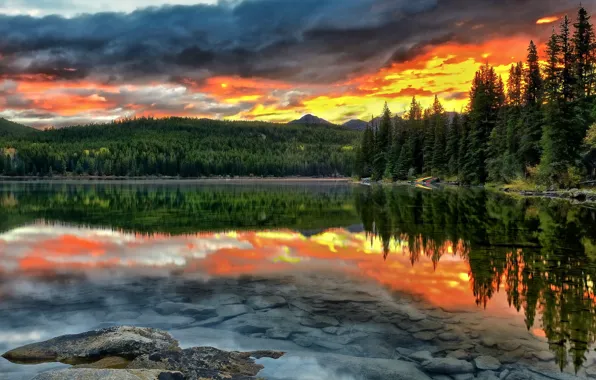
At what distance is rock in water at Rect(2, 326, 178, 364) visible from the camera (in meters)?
7.71

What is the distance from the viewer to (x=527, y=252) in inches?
658

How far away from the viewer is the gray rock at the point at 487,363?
7.36 meters

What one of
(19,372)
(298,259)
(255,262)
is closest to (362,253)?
(298,259)

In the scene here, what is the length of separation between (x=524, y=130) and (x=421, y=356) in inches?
2189

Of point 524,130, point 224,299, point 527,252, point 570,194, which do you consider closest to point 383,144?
point 524,130

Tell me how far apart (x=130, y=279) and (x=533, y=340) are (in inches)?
419


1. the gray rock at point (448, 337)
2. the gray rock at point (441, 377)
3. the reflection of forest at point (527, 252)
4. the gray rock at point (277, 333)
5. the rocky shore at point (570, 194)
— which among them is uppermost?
the rocky shore at point (570, 194)

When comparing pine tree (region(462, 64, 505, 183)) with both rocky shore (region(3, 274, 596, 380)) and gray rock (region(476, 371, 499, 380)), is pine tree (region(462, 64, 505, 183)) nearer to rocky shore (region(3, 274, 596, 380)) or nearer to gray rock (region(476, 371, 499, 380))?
rocky shore (region(3, 274, 596, 380))

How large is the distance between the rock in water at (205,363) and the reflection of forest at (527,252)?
5007 millimetres

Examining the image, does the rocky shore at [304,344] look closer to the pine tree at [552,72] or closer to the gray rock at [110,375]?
the gray rock at [110,375]

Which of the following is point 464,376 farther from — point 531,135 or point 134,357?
point 531,135

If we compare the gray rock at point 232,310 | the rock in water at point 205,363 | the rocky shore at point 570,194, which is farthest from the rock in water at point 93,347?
the rocky shore at point 570,194

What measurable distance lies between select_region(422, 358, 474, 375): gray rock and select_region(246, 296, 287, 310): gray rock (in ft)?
14.2

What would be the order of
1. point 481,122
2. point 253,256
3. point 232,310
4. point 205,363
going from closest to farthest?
1. point 205,363
2. point 232,310
3. point 253,256
4. point 481,122
